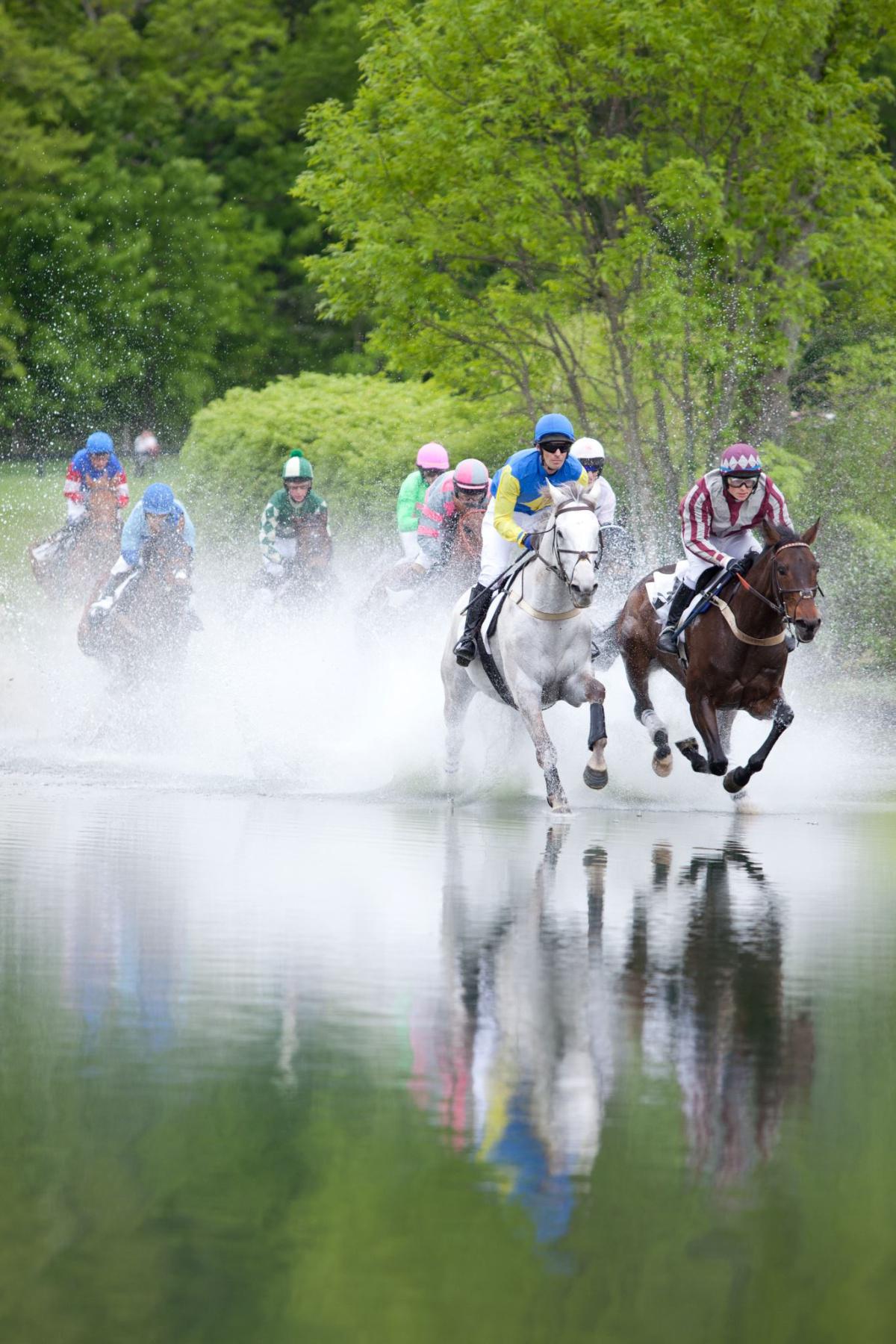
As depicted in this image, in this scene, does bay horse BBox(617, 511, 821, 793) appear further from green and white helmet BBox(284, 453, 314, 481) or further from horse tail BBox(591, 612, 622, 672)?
green and white helmet BBox(284, 453, 314, 481)

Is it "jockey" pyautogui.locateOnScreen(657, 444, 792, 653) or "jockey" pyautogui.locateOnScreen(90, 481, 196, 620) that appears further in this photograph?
"jockey" pyautogui.locateOnScreen(90, 481, 196, 620)

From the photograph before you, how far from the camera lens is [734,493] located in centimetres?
1588

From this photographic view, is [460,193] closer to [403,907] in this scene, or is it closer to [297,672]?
[297,672]

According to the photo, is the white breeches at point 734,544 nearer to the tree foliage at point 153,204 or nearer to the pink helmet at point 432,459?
the pink helmet at point 432,459

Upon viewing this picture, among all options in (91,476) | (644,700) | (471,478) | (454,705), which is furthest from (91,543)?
(644,700)

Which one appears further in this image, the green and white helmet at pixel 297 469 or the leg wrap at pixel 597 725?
the green and white helmet at pixel 297 469

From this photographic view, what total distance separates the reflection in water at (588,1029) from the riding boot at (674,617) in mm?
4684

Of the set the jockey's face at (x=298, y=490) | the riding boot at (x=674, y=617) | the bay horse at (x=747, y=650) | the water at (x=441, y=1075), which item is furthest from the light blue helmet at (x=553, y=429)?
the jockey's face at (x=298, y=490)

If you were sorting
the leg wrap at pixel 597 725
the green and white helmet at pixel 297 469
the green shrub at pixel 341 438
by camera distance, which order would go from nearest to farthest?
the leg wrap at pixel 597 725 < the green and white helmet at pixel 297 469 < the green shrub at pixel 341 438

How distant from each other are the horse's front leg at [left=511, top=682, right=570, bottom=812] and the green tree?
993 centimetres

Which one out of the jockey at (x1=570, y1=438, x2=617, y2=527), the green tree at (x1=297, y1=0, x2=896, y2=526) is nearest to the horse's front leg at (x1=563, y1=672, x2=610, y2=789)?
the jockey at (x1=570, y1=438, x2=617, y2=527)

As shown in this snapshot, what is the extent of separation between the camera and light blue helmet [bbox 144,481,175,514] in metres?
20.2

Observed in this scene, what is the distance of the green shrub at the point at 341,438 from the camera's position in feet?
96.6

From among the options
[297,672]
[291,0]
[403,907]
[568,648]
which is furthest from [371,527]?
[291,0]
